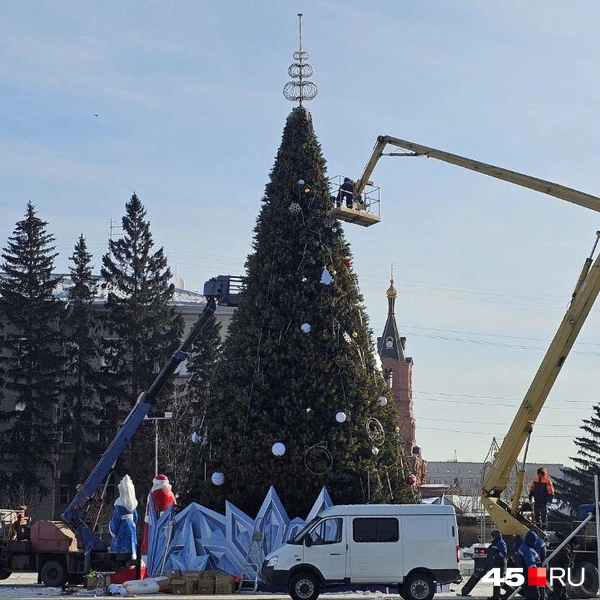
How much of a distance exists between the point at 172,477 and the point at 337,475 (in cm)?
2916

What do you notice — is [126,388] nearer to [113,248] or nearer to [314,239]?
[113,248]

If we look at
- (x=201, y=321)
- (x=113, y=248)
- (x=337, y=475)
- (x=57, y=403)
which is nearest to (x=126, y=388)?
(x=57, y=403)

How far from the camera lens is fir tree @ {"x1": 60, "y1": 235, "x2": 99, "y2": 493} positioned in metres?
59.8

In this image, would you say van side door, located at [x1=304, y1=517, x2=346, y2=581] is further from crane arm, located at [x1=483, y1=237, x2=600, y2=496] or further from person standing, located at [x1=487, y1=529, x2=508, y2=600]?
crane arm, located at [x1=483, y1=237, x2=600, y2=496]

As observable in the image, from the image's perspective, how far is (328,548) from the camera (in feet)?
83.6

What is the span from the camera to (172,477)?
57094mm

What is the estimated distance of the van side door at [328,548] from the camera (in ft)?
83.3

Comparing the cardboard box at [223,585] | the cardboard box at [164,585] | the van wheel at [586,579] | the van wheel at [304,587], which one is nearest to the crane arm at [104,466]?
the cardboard box at [164,585]

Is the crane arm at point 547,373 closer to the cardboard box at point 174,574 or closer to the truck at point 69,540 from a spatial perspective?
the cardboard box at point 174,574

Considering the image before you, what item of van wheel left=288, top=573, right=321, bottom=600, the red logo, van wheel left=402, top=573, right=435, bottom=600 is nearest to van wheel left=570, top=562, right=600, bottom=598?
the red logo

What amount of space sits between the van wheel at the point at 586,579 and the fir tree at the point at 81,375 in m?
36.1

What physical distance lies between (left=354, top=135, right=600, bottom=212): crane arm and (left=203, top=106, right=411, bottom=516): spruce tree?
9.21 ft

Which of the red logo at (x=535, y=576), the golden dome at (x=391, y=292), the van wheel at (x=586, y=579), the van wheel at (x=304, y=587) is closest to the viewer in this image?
the red logo at (x=535, y=576)

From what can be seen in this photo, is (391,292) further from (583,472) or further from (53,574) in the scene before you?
(53,574)
